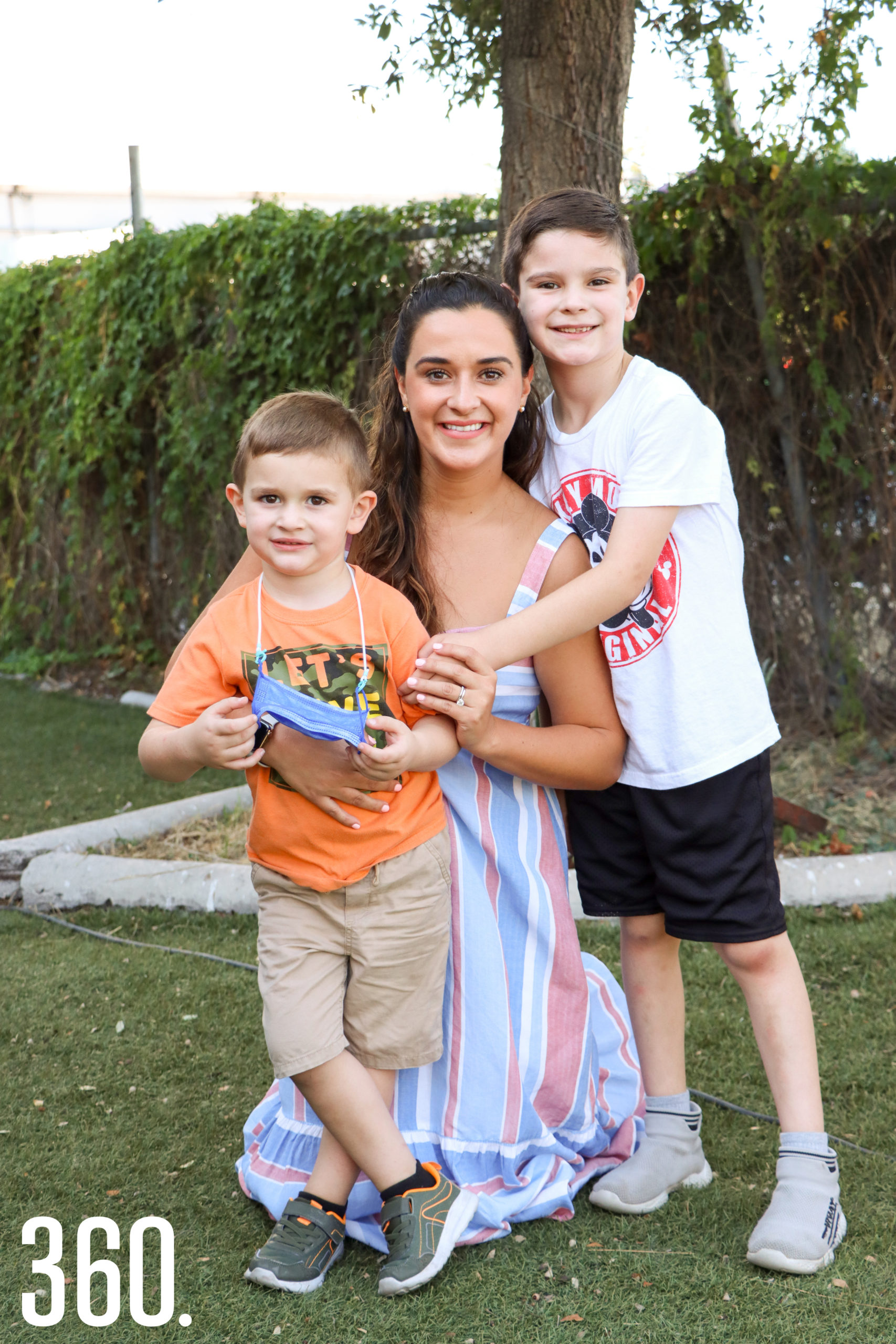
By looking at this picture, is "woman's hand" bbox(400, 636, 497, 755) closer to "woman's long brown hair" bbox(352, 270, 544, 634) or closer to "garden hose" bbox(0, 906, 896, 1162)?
"woman's long brown hair" bbox(352, 270, 544, 634)

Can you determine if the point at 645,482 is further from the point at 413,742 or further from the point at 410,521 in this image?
the point at 413,742

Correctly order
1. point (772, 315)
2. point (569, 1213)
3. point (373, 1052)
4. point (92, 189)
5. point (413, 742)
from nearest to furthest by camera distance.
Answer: point (413, 742), point (373, 1052), point (569, 1213), point (772, 315), point (92, 189)

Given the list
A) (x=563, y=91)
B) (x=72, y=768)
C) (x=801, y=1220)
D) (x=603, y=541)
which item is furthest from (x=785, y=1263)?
(x=72, y=768)

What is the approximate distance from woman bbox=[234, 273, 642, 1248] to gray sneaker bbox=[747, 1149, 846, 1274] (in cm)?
33

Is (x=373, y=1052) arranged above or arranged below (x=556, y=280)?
below

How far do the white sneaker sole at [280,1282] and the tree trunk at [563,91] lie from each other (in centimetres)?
280

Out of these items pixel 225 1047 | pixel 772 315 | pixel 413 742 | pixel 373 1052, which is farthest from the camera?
pixel 772 315

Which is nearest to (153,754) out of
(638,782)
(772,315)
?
(638,782)

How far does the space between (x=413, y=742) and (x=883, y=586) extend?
315 cm

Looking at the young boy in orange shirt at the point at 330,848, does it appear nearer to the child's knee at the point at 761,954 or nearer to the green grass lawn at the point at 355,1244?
the green grass lawn at the point at 355,1244

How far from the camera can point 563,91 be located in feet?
11.1

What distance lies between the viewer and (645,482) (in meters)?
1.85

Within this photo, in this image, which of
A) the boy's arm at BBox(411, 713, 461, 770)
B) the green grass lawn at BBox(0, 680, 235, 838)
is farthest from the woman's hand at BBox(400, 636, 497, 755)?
the green grass lawn at BBox(0, 680, 235, 838)

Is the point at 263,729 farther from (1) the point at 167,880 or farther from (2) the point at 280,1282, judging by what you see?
(1) the point at 167,880
